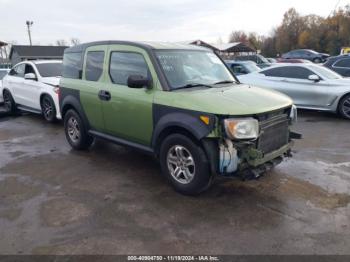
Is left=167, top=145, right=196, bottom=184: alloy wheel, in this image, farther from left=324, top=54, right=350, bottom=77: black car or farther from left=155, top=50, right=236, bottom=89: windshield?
left=324, top=54, right=350, bottom=77: black car

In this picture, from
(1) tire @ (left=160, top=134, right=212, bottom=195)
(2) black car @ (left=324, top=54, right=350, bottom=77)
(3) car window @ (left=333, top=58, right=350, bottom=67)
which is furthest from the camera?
(3) car window @ (left=333, top=58, right=350, bottom=67)

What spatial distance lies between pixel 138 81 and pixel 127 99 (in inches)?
20.1

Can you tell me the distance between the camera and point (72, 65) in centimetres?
638

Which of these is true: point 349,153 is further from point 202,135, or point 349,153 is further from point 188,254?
point 188,254

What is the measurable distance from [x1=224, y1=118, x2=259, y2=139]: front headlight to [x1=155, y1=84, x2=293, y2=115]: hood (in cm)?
9

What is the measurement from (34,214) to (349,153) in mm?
5274

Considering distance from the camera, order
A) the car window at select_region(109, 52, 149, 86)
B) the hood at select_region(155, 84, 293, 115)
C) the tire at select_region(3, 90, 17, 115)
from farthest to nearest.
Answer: the tire at select_region(3, 90, 17, 115)
the car window at select_region(109, 52, 149, 86)
the hood at select_region(155, 84, 293, 115)

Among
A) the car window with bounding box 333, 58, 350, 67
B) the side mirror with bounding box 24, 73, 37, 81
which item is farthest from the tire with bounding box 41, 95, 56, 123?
the car window with bounding box 333, 58, 350, 67

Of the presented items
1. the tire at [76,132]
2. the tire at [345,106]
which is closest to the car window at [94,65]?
the tire at [76,132]

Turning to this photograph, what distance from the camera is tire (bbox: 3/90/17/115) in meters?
10.7

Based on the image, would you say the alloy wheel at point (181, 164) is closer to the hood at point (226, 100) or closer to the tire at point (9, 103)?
the hood at point (226, 100)

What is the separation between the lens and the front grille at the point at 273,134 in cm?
424

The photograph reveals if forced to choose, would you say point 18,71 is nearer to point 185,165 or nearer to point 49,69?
point 49,69

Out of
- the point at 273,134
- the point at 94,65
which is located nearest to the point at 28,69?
the point at 94,65
